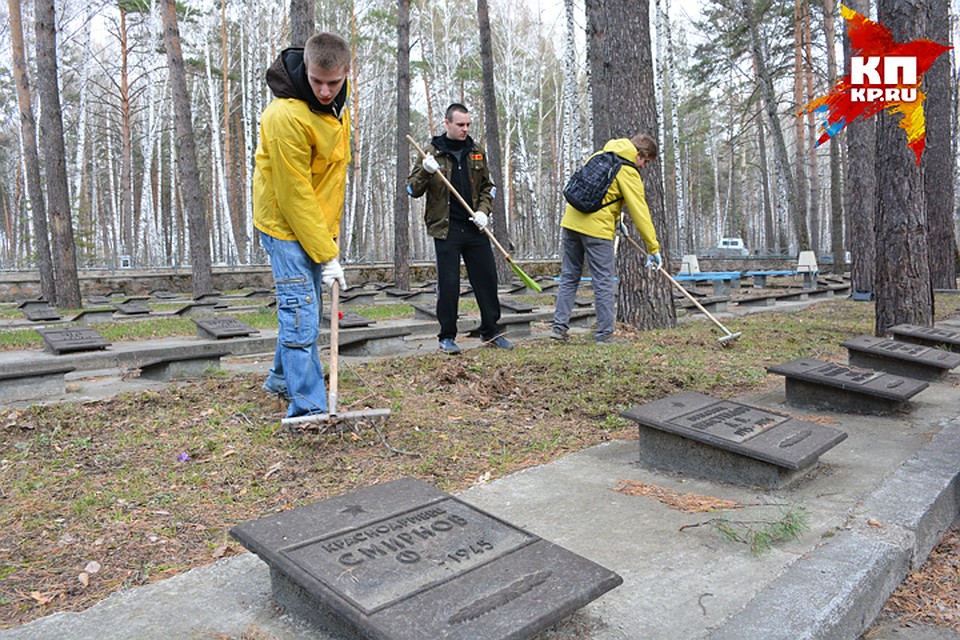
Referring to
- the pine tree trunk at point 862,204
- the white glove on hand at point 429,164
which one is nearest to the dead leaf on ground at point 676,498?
the white glove on hand at point 429,164

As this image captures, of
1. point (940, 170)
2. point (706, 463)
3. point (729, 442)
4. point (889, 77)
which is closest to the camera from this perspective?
point (729, 442)

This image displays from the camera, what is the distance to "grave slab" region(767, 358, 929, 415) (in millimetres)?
4082

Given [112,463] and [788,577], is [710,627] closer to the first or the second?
[788,577]

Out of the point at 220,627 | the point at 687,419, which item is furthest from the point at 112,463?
the point at 687,419

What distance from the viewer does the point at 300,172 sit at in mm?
3746

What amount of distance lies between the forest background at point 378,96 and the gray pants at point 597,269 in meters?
8.87

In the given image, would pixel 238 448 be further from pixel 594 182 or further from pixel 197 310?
pixel 197 310

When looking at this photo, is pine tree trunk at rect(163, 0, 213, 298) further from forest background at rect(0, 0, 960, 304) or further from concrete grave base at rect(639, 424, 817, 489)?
concrete grave base at rect(639, 424, 817, 489)

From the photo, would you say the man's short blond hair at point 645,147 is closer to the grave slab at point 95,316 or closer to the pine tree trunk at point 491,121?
the grave slab at point 95,316

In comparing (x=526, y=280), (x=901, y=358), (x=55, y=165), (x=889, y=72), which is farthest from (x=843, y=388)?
(x=55, y=165)

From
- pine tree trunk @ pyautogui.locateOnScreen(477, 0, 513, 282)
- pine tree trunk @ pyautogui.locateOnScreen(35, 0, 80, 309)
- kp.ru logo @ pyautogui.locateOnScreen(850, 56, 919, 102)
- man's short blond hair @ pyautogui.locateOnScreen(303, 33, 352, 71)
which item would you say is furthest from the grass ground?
pine tree trunk @ pyautogui.locateOnScreen(477, 0, 513, 282)

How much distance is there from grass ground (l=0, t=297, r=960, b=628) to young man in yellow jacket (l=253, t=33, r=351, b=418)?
430 mm

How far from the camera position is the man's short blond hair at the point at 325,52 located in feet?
11.5

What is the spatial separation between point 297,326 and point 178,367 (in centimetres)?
238
